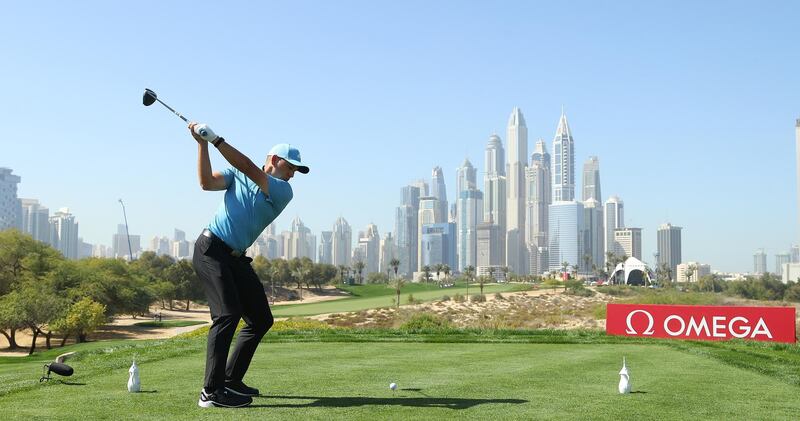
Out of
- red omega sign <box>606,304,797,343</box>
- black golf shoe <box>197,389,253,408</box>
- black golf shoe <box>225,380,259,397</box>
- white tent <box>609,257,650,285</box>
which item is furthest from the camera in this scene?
white tent <box>609,257,650,285</box>

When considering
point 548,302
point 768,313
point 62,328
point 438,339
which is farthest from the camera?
point 548,302

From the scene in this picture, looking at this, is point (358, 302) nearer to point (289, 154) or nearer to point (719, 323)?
point (719, 323)

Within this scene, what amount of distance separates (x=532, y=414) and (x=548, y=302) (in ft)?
315

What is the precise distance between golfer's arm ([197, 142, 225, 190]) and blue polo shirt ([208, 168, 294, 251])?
0.37 feet

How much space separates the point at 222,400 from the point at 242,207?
1.73 meters

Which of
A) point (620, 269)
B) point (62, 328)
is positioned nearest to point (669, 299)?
point (62, 328)

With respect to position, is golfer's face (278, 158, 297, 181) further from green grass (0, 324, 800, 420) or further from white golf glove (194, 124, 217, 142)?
green grass (0, 324, 800, 420)

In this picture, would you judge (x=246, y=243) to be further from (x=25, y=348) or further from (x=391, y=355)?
(x=25, y=348)

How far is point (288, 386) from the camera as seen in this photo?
7965 millimetres

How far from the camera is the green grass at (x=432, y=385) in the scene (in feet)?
20.3

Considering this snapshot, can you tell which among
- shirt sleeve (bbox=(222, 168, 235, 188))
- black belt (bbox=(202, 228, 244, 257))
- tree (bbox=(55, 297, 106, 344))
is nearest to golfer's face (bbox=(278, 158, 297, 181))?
shirt sleeve (bbox=(222, 168, 235, 188))

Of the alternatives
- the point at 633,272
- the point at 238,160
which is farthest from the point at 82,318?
the point at 633,272

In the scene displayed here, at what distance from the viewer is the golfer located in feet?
21.5

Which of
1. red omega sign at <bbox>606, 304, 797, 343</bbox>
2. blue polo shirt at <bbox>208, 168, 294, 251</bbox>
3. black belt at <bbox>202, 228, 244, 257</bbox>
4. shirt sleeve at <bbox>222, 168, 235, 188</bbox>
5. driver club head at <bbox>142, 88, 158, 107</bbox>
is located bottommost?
red omega sign at <bbox>606, 304, 797, 343</bbox>
